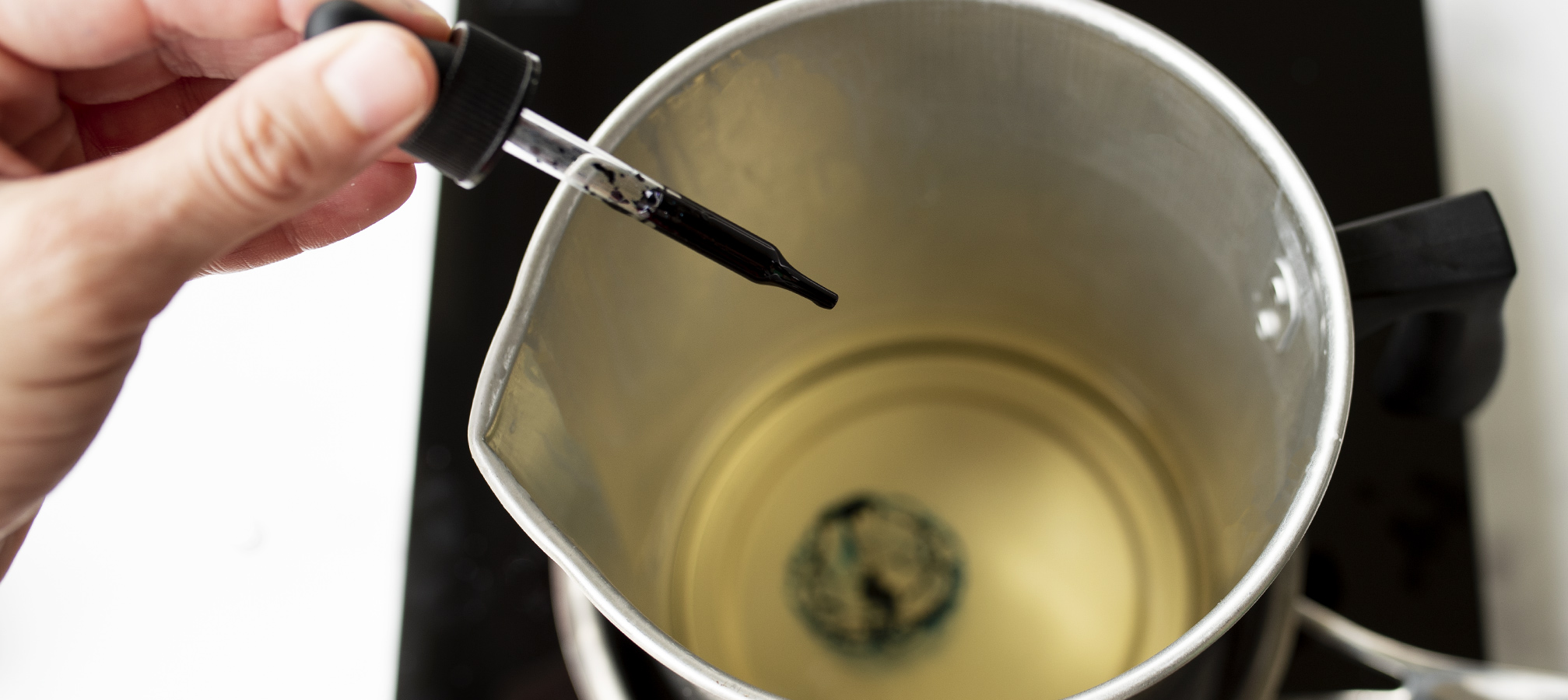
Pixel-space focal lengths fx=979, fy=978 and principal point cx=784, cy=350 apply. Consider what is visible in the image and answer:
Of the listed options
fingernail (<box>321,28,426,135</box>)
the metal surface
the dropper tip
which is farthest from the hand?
the metal surface

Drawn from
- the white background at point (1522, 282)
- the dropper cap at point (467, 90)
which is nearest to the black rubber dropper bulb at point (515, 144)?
the dropper cap at point (467, 90)

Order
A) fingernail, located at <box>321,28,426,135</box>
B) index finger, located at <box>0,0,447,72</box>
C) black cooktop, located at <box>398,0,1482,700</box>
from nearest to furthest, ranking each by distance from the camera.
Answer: fingernail, located at <box>321,28,426,135</box> → index finger, located at <box>0,0,447,72</box> → black cooktop, located at <box>398,0,1482,700</box>

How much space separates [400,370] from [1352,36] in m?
0.64

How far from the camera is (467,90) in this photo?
0.35 meters

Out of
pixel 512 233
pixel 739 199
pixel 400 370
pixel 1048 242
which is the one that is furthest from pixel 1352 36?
pixel 400 370

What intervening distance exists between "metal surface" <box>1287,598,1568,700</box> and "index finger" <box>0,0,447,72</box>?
20.5 inches

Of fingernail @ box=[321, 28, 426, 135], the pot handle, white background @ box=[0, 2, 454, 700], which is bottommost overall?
white background @ box=[0, 2, 454, 700]

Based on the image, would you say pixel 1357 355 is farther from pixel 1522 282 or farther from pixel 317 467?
pixel 317 467

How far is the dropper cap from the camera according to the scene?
0.34m

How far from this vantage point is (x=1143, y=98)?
406 mm

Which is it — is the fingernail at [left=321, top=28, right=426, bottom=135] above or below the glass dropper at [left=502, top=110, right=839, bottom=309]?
above

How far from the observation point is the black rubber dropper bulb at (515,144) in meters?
0.35

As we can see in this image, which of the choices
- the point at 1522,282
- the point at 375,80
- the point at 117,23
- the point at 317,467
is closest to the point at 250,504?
the point at 317,467

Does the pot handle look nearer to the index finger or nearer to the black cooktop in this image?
the black cooktop
